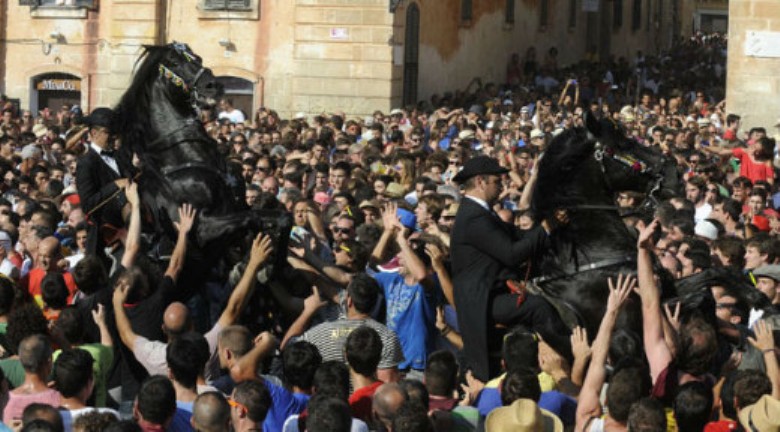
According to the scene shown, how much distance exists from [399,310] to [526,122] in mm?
14664

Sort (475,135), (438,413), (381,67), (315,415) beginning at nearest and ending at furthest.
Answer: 1. (315,415)
2. (438,413)
3. (475,135)
4. (381,67)

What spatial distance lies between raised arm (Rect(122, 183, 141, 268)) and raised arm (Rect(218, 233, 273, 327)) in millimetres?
762

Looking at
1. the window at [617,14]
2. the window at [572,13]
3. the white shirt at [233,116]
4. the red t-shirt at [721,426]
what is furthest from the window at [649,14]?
the red t-shirt at [721,426]

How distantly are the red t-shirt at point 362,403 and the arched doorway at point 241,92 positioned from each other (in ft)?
79.5

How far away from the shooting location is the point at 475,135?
23.6 metres

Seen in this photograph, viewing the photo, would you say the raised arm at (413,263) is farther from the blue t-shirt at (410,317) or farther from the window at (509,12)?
the window at (509,12)

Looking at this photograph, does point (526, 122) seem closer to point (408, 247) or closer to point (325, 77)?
point (325, 77)

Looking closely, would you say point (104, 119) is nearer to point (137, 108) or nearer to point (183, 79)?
point (137, 108)

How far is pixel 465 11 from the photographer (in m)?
35.3

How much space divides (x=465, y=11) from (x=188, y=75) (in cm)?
2360

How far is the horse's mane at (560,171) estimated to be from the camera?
10141 mm

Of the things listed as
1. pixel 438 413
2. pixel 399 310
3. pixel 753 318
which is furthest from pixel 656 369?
pixel 399 310

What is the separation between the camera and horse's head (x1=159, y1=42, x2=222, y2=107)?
12.1 m

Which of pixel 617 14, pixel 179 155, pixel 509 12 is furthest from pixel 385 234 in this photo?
pixel 617 14
